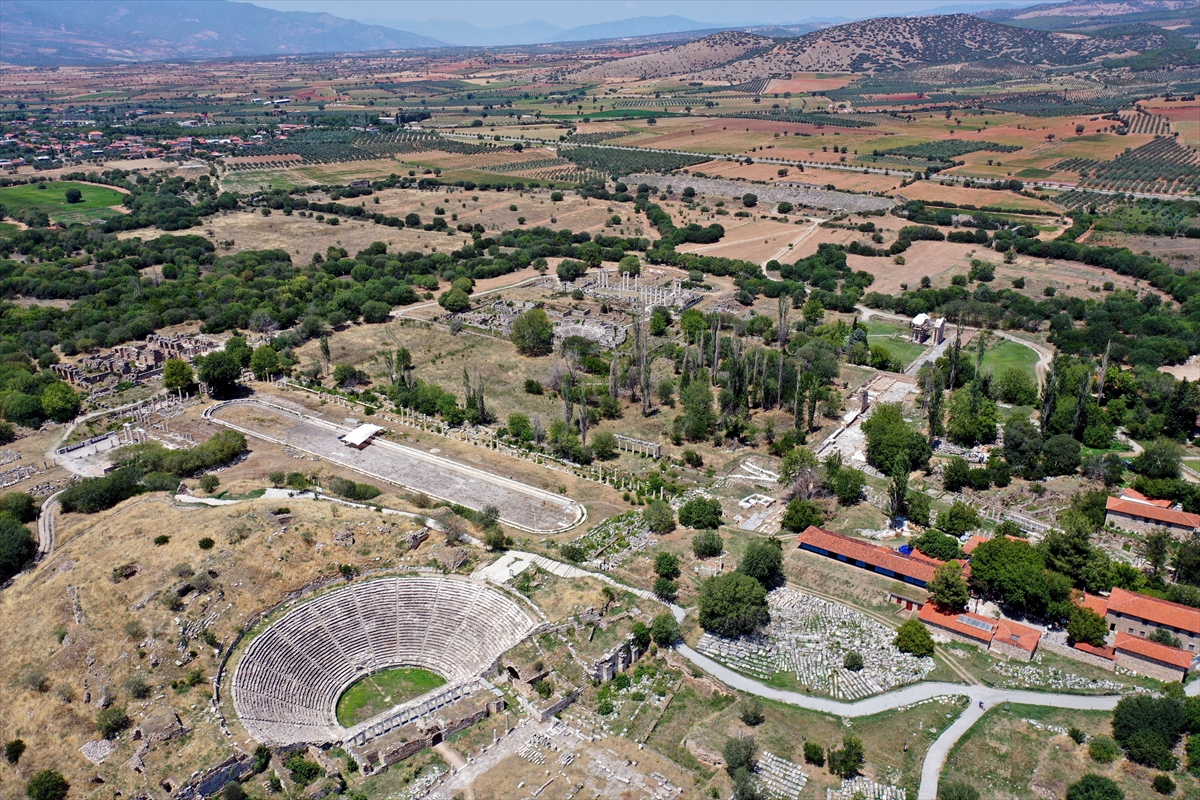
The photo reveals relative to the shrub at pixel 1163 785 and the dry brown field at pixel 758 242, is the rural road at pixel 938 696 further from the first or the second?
the dry brown field at pixel 758 242

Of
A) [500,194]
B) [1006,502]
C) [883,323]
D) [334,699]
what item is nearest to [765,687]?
[334,699]

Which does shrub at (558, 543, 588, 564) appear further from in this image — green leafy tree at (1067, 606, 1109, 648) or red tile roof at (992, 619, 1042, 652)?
green leafy tree at (1067, 606, 1109, 648)

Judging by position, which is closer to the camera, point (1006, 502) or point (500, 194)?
point (1006, 502)

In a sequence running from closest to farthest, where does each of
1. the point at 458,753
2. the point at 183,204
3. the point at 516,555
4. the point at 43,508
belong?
1. the point at 458,753
2. the point at 516,555
3. the point at 43,508
4. the point at 183,204

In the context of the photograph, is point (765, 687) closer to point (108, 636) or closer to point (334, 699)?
point (334, 699)

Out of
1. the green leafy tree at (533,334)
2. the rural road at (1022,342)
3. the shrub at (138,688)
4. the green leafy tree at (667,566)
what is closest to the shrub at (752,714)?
the green leafy tree at (667,566)

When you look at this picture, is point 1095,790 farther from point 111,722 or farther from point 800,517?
point 111,722

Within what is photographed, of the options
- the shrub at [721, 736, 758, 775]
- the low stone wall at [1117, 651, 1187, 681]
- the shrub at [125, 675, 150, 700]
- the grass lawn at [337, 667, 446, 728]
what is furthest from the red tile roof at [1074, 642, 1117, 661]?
the shrub at [125, 675, 150, 700]
